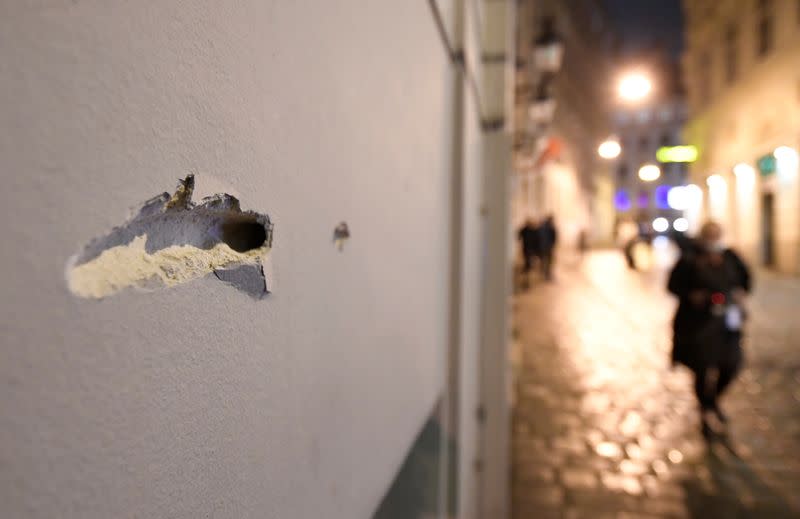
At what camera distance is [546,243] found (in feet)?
50.8

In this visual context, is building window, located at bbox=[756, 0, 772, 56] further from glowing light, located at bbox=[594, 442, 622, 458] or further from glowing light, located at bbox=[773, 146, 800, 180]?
glowing light, located at bbox=[594, 442, 622, 458]

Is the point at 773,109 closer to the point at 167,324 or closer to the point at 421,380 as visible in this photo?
the point at 421,380

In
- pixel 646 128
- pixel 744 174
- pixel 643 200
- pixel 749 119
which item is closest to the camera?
pixel 749 119

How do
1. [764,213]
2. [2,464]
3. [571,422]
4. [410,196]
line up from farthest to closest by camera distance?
[764,213] < [571,422] < [410,196] < [2,464]

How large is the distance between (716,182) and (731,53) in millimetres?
5017

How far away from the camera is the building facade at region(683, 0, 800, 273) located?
15.9 meters

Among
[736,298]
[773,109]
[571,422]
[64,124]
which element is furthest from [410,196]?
[773,109]

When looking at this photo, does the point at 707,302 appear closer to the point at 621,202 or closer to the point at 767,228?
the point at 767,228

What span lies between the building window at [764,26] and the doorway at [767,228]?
191 inches

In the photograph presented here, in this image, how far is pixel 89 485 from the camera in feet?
1.60

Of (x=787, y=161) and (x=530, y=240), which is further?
(x=787, y=161)

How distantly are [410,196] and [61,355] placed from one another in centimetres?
131

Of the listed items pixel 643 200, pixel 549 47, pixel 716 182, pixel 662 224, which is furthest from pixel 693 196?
pixel 643 200

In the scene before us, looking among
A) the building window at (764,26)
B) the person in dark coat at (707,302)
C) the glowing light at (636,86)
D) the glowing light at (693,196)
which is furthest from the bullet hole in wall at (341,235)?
the glowing light at (693,196)
